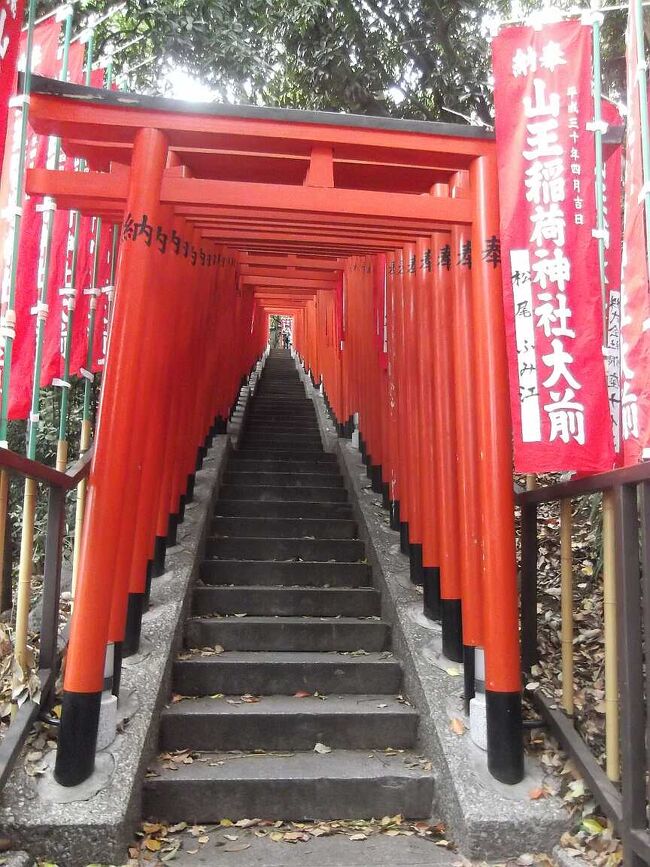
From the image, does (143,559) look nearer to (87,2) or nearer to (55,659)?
(55,659)

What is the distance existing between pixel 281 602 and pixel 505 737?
2069 mm

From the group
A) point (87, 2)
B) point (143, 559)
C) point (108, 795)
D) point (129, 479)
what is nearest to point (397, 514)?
point (143, 559)

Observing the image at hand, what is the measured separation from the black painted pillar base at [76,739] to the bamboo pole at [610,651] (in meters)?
2.41

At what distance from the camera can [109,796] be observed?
9.93 ft

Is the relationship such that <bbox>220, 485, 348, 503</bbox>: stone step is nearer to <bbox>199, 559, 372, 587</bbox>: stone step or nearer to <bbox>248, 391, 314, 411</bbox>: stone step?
<bbox>199, 559, 372, 587</bbox>: stone step

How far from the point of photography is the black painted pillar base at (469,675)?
357 cm

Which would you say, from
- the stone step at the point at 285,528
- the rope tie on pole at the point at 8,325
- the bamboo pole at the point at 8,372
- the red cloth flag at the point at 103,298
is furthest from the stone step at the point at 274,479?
the rope tie on pole at the point at 8,325

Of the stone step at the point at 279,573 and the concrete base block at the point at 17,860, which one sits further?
the stone step at the point at 279,573

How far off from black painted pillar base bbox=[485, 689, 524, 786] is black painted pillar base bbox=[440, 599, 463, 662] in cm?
74

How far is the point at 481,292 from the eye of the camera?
354 centimetres

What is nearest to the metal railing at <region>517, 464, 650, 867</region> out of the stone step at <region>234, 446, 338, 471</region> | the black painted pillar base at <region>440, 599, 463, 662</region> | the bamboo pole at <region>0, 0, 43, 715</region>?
the black painted pillar base at <region>440, 599, 463, 662</region>

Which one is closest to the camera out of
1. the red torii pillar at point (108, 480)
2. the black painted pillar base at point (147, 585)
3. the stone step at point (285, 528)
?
the red torii pillar at point (108, 480)

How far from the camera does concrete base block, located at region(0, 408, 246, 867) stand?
2.87 m

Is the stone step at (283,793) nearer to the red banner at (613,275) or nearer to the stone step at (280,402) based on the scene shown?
the red banner at (613,275)
